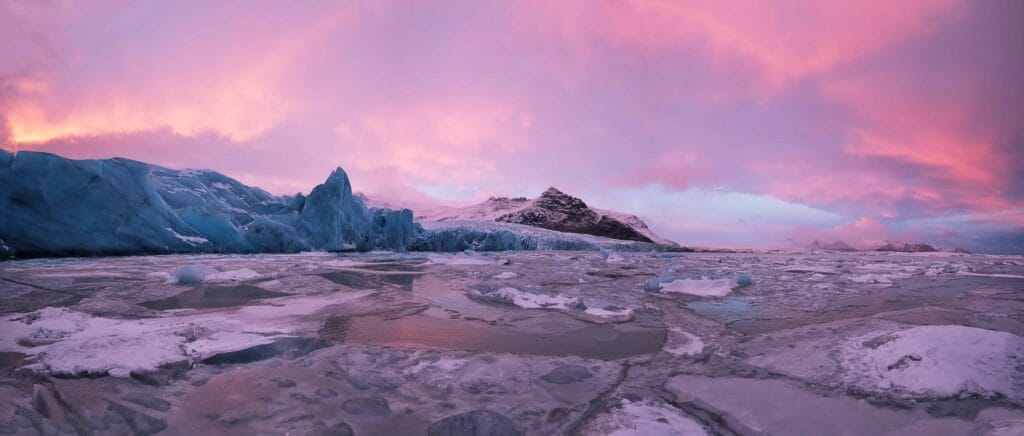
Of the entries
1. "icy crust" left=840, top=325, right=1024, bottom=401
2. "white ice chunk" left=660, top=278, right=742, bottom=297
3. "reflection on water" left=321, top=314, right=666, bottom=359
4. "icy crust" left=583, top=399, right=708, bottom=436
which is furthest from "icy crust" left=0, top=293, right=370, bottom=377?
"white ice chunk" left=660, top=278, right=742, bottom=297

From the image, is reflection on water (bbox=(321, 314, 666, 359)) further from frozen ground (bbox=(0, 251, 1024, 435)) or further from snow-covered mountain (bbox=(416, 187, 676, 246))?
snow-covered mountain (bbox=(416, 187, 676, 246))

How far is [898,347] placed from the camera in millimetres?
3502

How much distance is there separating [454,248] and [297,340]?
98.7 ft

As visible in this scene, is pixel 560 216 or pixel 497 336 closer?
pixel 497 336

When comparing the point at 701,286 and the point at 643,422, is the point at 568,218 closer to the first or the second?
the point at 701,286

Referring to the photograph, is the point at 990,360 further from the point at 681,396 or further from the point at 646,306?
the point at 646,306

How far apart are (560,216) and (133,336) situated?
104126 millimetres

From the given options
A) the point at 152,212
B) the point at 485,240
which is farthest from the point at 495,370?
the point at 485,240

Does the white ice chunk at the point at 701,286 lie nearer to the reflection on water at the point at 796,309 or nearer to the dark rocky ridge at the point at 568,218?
the reflection on water at the point at 796,309

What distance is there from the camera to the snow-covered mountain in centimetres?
9950

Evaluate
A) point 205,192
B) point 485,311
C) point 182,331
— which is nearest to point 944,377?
point 485,311

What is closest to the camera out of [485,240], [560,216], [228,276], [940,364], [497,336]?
[940,364]

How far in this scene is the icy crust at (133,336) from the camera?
333cm

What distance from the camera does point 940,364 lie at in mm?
3139
